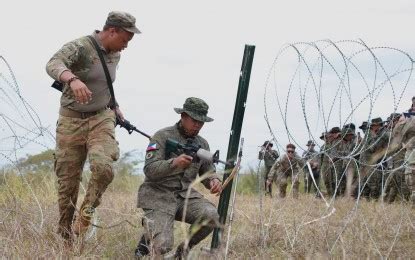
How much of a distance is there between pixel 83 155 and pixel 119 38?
89 cm

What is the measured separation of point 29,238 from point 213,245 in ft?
4.16

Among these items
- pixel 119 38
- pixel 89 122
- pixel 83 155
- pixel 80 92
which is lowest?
pixel 83 155

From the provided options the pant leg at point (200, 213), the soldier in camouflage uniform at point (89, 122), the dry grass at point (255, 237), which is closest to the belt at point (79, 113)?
the soldier in camouflage uniform at point (89, 122)

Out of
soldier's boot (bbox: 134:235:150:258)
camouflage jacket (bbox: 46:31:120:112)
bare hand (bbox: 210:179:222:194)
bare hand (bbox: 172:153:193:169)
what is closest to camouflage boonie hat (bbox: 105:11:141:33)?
camouflage jacket (bbox: 46:31:120:112)

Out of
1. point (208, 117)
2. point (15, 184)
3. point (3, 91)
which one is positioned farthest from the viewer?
point (15, 184)

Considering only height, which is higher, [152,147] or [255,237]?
[152,147]

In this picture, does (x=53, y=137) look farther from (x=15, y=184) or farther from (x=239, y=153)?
(x=15, y=184)

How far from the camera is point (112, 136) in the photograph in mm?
5328

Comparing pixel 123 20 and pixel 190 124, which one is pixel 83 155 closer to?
pixel 190 124

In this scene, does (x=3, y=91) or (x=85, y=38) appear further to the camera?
(x=85, y=38)

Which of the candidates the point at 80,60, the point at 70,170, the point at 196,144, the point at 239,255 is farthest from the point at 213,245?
the point at 80,60

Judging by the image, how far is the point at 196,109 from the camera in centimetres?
513

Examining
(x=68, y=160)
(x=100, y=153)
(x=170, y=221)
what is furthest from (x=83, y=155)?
(x=170, y=221)

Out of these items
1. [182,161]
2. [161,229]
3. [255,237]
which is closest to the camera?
[182,161]
